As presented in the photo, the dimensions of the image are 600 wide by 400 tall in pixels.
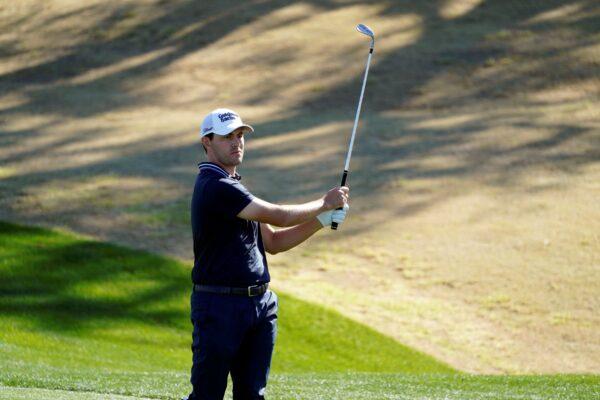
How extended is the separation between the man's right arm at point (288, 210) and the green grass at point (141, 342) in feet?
10.4

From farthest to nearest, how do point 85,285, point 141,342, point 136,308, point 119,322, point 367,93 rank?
1. point 367,93
2. point 85,285
3. point 136,308
4. point 119,322
5. point 141,342

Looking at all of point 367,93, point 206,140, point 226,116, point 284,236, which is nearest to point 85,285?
point 284,236

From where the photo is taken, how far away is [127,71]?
2442cm

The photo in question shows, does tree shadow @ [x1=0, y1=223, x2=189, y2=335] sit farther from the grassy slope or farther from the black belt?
the black belt

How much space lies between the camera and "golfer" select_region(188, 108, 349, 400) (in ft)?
17.4

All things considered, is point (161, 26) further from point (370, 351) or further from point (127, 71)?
point (370, 351)

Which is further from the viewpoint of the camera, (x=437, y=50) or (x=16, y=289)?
(x=437, y=50)

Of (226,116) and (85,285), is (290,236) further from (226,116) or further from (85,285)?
(85,285)

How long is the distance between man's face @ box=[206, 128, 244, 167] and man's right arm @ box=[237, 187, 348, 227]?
0.26m

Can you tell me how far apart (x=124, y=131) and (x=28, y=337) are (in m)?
10.1

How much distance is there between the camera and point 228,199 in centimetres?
530

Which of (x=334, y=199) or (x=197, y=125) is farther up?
(x=334, y=199)

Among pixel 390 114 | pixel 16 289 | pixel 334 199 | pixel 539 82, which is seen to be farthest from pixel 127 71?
pixel 334 199

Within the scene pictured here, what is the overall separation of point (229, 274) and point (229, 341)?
0.32 meters
